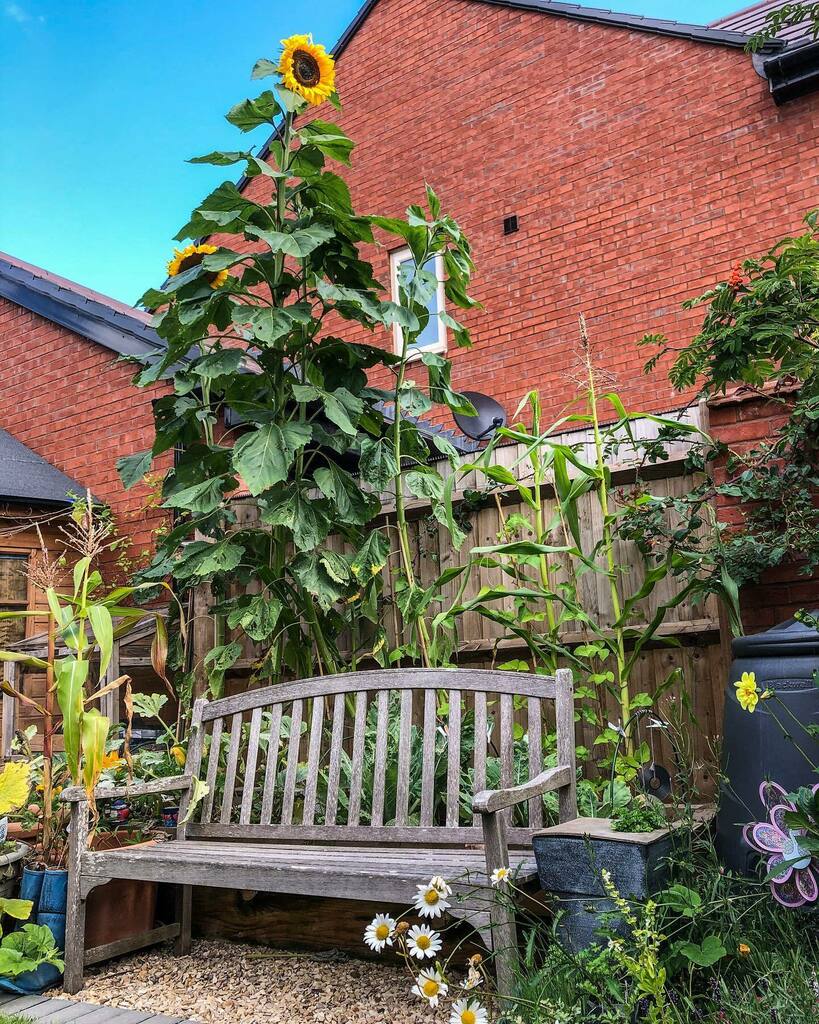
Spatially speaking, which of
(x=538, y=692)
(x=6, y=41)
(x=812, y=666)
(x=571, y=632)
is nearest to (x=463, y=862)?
(x=538, y=692)

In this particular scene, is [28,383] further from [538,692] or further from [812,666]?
[812,666]

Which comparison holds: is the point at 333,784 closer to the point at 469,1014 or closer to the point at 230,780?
the point at 230,780

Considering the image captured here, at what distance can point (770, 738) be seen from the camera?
92.4 inches

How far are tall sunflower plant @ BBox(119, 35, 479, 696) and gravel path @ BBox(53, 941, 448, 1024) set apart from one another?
116 cm

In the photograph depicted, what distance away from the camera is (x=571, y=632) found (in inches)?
158

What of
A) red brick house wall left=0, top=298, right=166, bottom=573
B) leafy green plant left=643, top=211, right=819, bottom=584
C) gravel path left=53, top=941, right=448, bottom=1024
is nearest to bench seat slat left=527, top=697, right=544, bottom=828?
gravel path left=53, top=941, right=448, bottom=1024

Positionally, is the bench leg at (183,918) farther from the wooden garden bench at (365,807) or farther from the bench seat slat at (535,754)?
the bench seat slat at (535,754)

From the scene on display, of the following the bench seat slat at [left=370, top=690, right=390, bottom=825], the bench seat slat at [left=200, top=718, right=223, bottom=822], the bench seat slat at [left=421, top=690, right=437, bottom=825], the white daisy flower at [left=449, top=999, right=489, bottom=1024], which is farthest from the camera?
the bench seat slat at [left=200, top=718, right=223, bottom=822]

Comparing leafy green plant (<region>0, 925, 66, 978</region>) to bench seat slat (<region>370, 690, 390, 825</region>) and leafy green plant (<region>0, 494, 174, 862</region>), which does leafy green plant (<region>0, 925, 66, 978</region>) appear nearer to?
leafy green plant (<region>0, 494, 174, 862</region>)

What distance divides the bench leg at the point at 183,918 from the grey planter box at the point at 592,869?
1.84 metres

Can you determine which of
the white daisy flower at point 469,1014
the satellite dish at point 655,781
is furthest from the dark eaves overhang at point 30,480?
the white daisy flower at point 469,1014

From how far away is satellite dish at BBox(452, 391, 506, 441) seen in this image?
5.93 meters

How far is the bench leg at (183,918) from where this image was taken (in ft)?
11.3

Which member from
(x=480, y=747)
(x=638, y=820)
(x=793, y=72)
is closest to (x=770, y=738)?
(x=638, y=820)
